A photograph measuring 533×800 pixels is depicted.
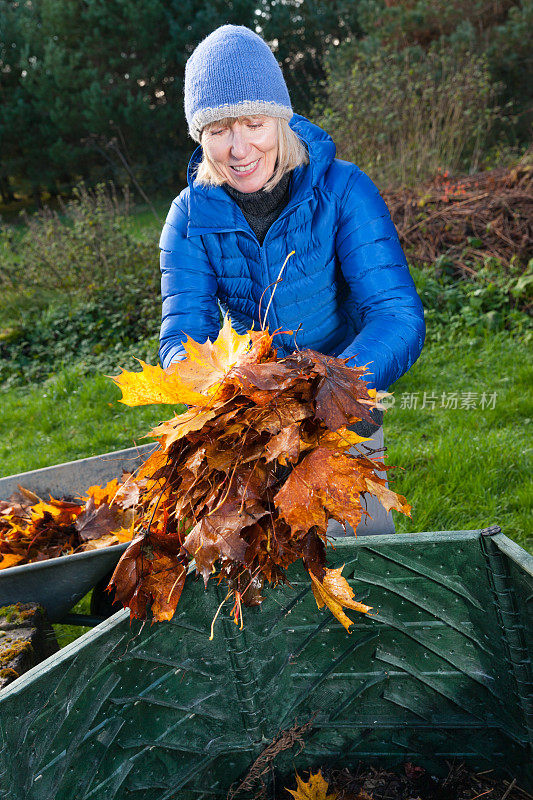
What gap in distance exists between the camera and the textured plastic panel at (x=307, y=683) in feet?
4.31

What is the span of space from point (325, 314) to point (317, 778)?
1.41 meters

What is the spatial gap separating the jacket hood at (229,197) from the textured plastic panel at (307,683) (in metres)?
1.11

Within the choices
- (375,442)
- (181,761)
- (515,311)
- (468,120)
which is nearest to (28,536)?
(181,761)

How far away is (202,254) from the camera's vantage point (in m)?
2.05

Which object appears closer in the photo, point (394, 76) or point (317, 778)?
point (317, 778)

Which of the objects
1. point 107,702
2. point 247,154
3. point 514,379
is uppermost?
point 247,154

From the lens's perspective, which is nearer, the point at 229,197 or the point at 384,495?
the point at 384,495

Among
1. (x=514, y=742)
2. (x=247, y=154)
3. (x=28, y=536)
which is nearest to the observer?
(x=514, y=742)

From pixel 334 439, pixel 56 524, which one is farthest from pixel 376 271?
pixel 56 524

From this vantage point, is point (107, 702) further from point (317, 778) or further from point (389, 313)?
point (389, 313)

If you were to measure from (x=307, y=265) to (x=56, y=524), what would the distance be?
1.49m

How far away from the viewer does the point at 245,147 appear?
1.81 metres

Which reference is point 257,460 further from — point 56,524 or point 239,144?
point 56,524

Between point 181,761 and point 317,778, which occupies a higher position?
point 181,761
